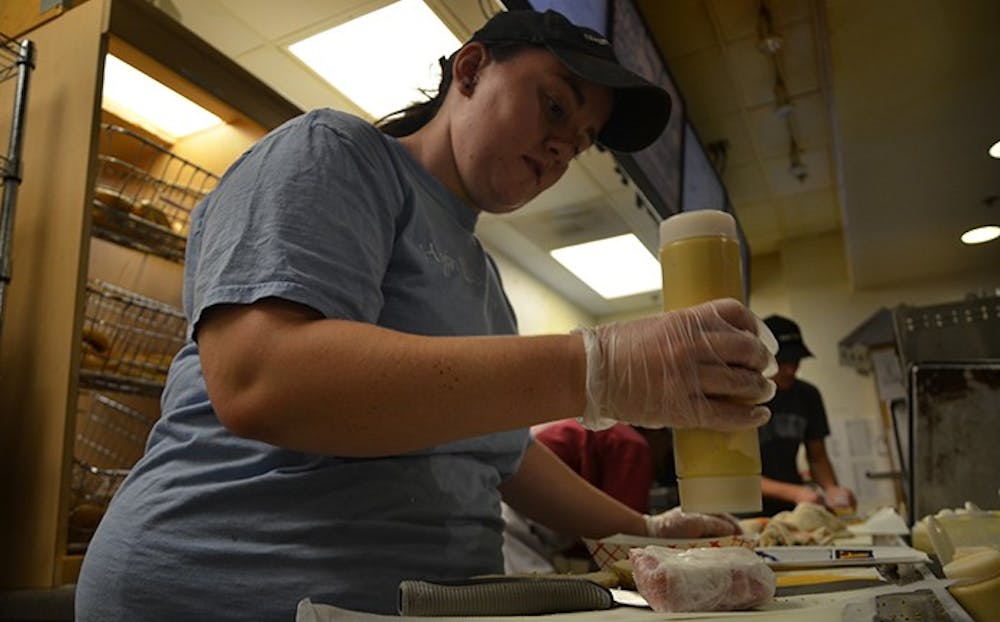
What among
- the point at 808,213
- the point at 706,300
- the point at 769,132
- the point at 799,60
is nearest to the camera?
the point at 706,300

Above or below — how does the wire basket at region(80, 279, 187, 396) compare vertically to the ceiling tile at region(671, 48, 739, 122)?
below

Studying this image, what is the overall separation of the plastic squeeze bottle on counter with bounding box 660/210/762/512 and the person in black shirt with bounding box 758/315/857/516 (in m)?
3.00

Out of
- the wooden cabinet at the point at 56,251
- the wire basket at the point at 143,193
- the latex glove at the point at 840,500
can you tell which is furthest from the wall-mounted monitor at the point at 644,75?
the latex glove at the point at 840,500

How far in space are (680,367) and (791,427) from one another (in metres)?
3.62

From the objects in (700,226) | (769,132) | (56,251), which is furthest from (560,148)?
(769,132)

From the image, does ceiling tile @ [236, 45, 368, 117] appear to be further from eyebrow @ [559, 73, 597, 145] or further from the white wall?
the white wall

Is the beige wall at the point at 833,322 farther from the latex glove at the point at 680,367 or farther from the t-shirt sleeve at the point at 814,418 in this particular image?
the latex glove at the point at 680,367

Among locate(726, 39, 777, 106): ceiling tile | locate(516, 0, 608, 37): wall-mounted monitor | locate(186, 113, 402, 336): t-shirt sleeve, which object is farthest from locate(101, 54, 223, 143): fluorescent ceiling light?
locate(726, 39, 777, 106): ceiling tile

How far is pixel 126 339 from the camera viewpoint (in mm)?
2195

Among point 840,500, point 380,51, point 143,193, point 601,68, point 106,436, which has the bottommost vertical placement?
point 840,500

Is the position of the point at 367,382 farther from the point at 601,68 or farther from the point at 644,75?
the point at 644,75

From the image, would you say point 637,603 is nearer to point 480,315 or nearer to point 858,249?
point 480,315

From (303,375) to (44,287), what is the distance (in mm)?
1311

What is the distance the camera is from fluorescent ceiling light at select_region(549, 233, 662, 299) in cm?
472
